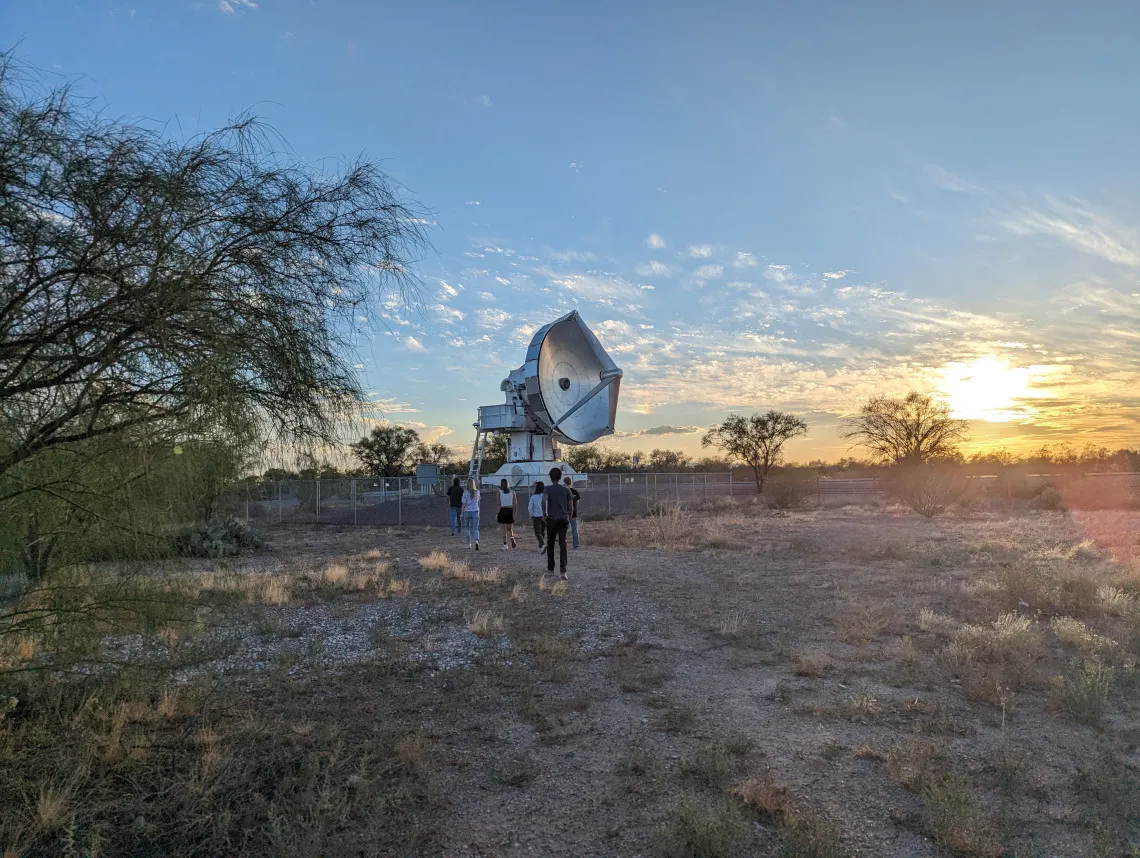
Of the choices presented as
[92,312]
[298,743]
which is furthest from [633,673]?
[92,312]

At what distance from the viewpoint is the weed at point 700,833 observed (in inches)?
147

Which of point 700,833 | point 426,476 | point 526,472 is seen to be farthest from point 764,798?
point 526,472

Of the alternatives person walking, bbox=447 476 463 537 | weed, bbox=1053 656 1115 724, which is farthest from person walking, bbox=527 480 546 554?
weed, bbox=1053 656 1115 724

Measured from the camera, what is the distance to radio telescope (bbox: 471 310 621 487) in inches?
1304

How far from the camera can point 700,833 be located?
3.76 metres

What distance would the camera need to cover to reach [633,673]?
23.8ft

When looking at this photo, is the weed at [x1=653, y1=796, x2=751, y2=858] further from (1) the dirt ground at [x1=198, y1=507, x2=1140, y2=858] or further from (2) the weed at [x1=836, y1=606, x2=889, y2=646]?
(2) the weed at [x1=836, y1=606, x2=889, y2=646]

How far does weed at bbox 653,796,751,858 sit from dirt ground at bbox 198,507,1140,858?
0.05m

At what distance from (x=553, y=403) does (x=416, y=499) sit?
28.4 ft

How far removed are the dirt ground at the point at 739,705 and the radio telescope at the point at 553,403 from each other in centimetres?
2002

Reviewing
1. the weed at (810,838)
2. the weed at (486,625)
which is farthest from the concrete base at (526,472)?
the weed at (810,838)

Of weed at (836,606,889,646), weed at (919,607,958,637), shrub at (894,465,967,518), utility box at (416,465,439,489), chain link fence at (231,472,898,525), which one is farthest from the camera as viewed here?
utility box at (416,465,439,489)

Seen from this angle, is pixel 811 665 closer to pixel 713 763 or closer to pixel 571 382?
pixel 713 763

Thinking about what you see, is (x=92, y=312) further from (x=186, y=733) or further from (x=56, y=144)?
(x=186, y=733)
